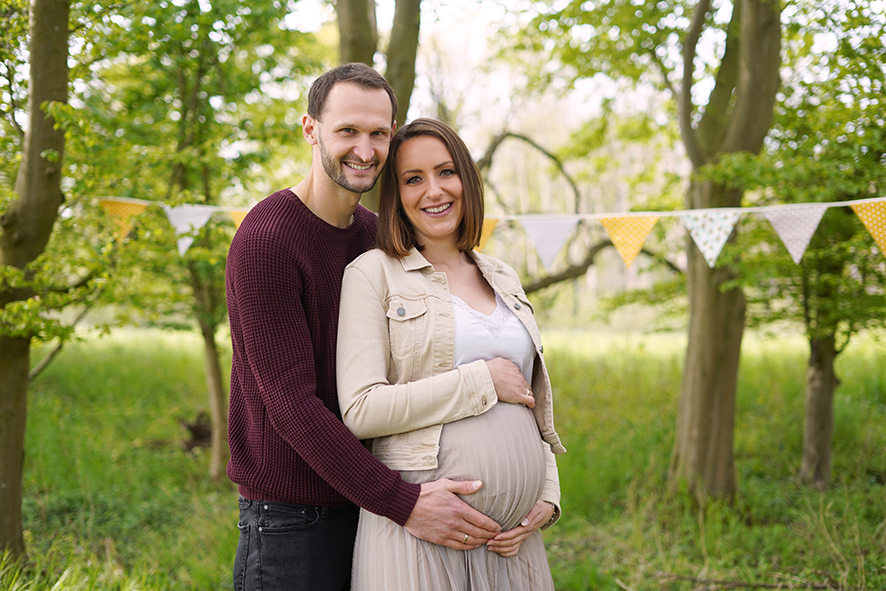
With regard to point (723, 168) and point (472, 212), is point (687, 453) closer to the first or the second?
point (723, 168)

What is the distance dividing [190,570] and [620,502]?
11.1ft

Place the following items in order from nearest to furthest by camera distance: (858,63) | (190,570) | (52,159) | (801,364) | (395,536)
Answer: (395,536) < (52,159) < (858,63) < (190,570) < (801,364)

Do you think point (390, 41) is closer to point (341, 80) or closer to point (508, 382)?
point (341, 80)

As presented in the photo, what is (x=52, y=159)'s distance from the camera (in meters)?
2.72

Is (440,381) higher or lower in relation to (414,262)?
lower

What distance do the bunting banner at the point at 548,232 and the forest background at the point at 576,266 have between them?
1.06 m

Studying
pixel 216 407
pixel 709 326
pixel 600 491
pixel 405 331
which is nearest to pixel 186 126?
pixel 216 407

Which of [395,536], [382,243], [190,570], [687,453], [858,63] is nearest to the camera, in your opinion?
[395,536]

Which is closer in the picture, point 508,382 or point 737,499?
point 508,382

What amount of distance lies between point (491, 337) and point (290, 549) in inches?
30.1

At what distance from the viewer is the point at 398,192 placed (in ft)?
5.73

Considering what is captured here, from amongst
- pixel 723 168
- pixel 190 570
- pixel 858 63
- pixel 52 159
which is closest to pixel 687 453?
pixel 723 168

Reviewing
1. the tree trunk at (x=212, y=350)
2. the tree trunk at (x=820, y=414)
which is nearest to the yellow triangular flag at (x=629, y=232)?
the tree trunk at (x=820, y=414)

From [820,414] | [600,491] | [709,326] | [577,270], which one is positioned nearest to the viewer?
[709,326]
